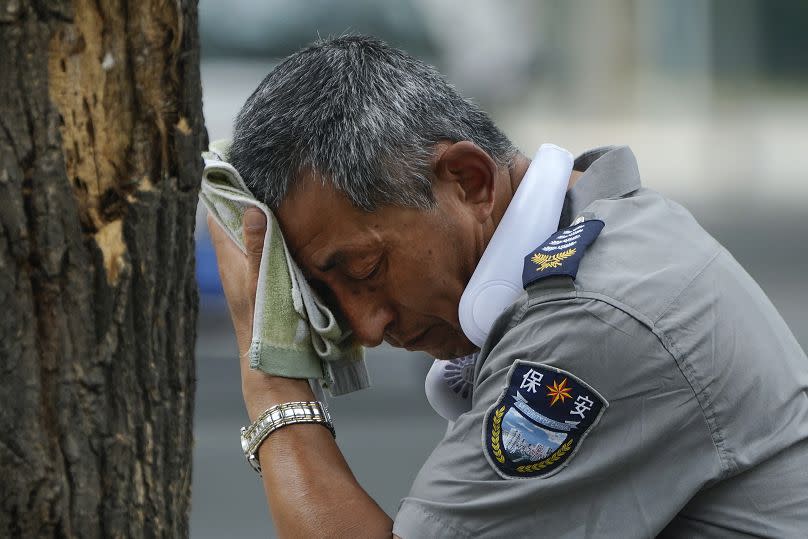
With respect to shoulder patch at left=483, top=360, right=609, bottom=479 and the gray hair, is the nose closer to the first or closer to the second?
the gray hair

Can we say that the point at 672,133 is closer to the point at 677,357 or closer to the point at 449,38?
the point at 449,38

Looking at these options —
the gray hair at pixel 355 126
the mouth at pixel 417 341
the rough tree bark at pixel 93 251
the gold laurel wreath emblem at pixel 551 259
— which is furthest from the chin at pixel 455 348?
the rough tree bark at pixel 93 251

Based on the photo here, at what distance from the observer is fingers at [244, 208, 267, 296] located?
2.25m

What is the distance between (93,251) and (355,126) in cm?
66

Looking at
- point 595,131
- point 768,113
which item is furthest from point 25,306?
point 768,113

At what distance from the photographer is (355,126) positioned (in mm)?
2168

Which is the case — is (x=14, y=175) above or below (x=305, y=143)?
below

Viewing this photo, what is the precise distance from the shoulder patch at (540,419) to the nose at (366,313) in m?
0.43

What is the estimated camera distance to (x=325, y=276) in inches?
89.5

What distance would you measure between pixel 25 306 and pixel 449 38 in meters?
7.31

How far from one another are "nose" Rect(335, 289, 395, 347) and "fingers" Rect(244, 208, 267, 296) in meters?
0.15

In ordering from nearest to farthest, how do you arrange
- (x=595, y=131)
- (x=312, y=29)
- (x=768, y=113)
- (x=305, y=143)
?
(x=305, y=143) < (x=312, y=29) < (x=595, y=131) < (x=768, y=113)

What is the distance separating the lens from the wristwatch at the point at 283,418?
7.29ft

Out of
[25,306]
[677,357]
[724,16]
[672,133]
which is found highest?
[724,16]
